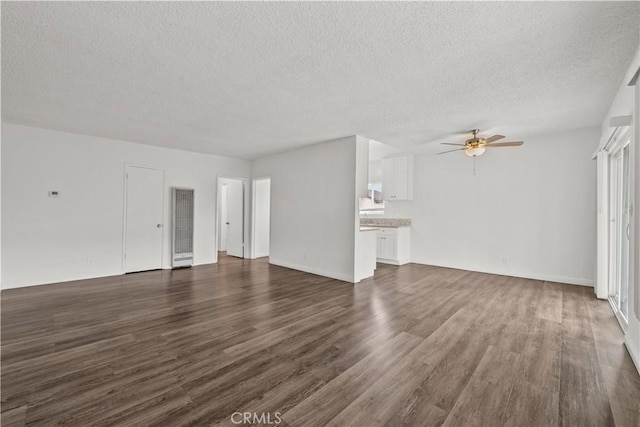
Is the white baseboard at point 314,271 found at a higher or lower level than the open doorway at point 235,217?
lower

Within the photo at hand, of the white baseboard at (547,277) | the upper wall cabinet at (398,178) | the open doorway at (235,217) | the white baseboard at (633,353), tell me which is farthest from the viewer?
the open doorway at (235,217)

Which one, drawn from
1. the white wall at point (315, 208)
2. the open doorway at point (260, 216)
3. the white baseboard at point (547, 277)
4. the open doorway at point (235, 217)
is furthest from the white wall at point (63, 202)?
the white baseboard at point (547, 277)

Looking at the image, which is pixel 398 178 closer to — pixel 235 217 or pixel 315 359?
pixel 235 217

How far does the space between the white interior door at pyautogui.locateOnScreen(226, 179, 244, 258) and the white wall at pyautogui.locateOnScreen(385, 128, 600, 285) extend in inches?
179

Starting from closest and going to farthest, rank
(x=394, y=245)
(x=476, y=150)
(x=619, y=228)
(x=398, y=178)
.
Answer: (x=619, y=228), (x=476, y=150), (x=394, y=245), (x=398, y=178)

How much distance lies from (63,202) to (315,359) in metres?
5.32

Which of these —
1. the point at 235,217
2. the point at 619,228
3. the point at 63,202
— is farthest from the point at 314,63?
the point at 235,217

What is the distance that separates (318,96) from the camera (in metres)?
3.30

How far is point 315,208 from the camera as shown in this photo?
5684 mm

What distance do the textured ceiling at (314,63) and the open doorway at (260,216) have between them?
130 inches

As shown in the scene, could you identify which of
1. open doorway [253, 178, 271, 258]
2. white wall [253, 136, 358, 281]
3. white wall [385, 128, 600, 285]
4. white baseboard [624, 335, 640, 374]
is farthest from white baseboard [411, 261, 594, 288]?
open doorway [253, 178, 271, 258]

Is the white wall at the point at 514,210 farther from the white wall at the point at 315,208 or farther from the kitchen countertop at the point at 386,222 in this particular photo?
the white wall at the point at 315,208

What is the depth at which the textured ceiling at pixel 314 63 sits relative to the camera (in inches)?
76.3

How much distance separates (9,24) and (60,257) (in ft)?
13.6
